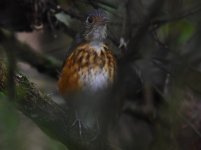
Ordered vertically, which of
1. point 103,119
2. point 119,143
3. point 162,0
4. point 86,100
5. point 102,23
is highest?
point 162,0

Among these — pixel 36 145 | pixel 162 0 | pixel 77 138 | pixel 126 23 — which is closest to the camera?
pixel 162 0

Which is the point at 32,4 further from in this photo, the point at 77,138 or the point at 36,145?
the point at 36,145

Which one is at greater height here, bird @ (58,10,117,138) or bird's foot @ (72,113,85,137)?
bird @ (58,10,117,138)

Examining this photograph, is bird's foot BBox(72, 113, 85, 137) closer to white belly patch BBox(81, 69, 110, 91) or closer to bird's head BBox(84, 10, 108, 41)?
white belly patch BBox(81, 69, 110, 91)

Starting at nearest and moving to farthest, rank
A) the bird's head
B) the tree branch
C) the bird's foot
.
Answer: the tree branch, the bird's foot, the bird's head

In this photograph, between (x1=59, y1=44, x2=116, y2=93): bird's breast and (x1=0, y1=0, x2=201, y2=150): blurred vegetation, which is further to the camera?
(x1=0, y1=0, x2=201, y2=150): blurred vegetation

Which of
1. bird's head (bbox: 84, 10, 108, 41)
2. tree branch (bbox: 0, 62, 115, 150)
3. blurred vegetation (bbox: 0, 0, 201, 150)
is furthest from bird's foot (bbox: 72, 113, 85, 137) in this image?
bird's head (bbox: 84, 10, 108, 41)

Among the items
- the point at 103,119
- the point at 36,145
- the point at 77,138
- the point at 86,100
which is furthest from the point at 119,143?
the point at 103,119
